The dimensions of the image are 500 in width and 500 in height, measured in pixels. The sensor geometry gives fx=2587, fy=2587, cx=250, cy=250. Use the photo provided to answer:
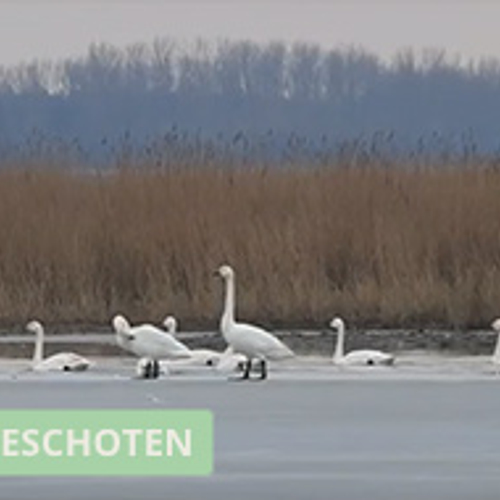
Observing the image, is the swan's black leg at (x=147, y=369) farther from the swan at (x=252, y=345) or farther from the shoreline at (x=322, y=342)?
the shoreline at (x=322, y=342)

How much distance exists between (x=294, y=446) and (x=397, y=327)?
26.2 feet

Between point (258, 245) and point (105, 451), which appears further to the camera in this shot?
point (258, 245)

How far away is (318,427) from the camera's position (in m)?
12.3

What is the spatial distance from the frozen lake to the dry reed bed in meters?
1.95

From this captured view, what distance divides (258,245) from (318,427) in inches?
311

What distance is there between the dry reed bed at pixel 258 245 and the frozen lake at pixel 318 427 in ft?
6.40

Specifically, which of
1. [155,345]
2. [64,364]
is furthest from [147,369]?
[64,364]

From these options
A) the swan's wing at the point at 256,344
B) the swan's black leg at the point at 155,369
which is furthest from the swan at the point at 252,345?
the swan's black leg at the point at 155,369

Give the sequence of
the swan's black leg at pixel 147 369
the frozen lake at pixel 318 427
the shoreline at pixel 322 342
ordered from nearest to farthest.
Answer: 1. the frozen lake at pixel 318 427
2. the swan's black leg at pixel 147 369
3. the shoreline at pixel 322 342

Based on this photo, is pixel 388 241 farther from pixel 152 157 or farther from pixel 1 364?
pixel 1 364

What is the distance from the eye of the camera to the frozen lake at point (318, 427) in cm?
1006

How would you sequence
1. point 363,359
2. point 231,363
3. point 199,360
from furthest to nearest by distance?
1. point 199,360
2. point 231,363
3. point 363,359

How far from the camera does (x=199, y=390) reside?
14.5 meters

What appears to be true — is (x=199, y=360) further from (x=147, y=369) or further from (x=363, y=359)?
(x=363, y=359)
